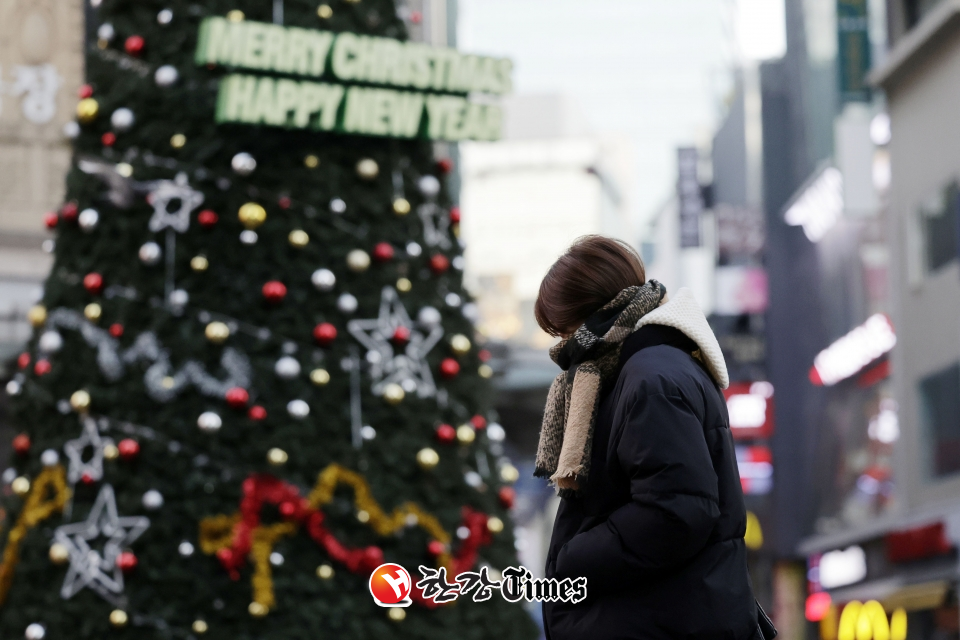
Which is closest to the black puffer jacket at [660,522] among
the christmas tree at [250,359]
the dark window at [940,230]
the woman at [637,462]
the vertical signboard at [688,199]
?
the woman at [637,462]

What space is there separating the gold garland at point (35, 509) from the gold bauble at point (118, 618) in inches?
20.6

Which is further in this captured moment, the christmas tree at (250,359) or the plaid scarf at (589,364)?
the christmas tree at (250,359)

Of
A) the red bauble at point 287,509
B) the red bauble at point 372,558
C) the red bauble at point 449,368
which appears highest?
the red bauble at point 449,368

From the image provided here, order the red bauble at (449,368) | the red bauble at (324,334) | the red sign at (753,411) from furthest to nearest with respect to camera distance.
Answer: the red sign at (753,411) < the red bauble at (449,368) < the red bauble at (324,334)

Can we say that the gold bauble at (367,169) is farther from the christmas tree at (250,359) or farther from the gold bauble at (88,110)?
the gold bauble at (88,110)

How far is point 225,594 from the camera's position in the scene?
199 inches

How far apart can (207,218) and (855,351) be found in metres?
16.7

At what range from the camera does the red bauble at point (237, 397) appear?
5.19m

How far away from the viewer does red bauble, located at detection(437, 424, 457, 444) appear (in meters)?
5.45

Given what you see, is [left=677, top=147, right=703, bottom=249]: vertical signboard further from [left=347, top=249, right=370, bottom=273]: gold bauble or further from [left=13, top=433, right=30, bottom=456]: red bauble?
[left=13, top=433, right=30, bottom=456]: red bauble

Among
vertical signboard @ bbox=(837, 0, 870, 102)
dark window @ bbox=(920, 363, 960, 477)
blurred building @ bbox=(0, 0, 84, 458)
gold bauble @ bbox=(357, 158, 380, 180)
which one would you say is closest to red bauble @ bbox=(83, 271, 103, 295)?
gold bauble @ bbox=(357, 158, 380, 180)

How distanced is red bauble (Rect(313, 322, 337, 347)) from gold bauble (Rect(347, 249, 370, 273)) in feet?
1.01

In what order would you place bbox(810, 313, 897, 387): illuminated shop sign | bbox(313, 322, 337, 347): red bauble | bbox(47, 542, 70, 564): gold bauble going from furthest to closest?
bbox(810, 313, 897, 387): illuminated shop sign, bbox(313, 322, 337, 347): red bauble, bbox(47, 542, 70, 564): gold bauble

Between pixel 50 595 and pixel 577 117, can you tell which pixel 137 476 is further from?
pixel 577 117
